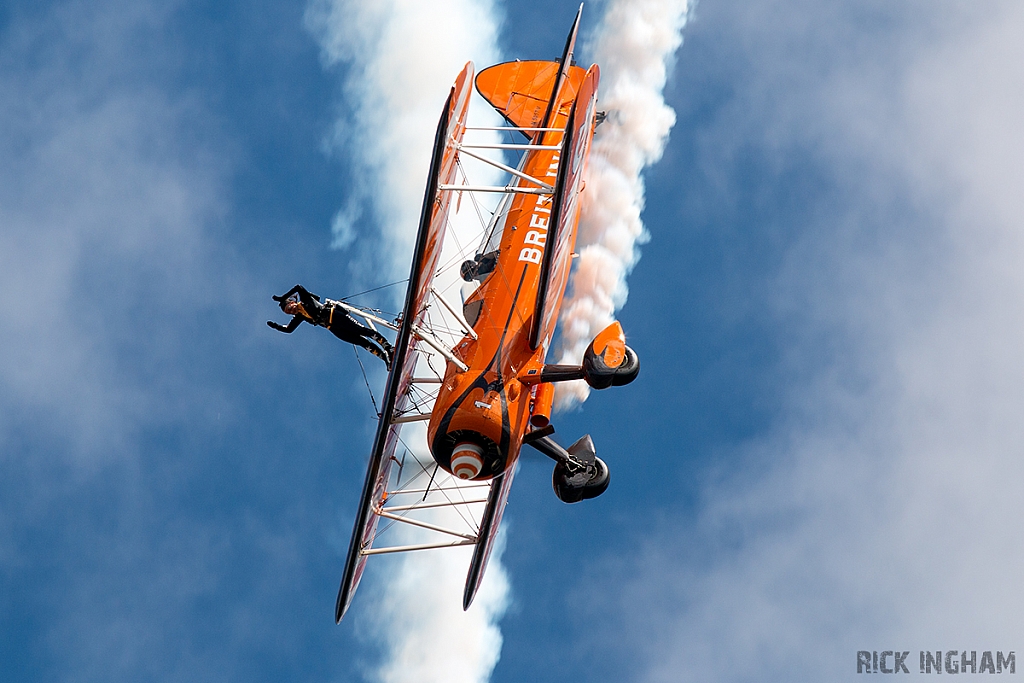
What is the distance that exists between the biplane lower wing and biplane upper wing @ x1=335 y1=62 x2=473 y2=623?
2913mm

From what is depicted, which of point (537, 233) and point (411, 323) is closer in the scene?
point (411, 323)

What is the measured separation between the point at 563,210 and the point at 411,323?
4.63 m

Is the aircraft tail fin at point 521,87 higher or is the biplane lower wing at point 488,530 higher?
the aircraft tail fin at point 521,87

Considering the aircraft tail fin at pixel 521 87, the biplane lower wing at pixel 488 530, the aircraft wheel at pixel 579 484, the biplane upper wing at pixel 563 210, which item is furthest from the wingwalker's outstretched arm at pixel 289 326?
the aircraft tail fin at pixel 521 87

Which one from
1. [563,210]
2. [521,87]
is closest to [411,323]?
[563,210]

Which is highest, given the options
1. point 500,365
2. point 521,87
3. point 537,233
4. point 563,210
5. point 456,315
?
point 521,87

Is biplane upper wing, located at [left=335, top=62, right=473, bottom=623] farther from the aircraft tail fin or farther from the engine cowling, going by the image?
the aircraft tail fin

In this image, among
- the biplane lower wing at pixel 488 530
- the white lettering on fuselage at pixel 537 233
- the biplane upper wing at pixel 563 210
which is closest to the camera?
the biplane upper wing at pixel 563 210

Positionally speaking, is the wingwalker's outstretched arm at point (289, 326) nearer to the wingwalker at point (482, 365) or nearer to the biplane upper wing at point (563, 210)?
the wingwalker at point (482, 365)

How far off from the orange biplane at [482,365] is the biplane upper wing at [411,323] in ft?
0.13

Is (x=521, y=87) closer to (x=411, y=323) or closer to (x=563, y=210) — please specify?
(x=563, y=210)

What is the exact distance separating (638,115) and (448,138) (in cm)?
1714

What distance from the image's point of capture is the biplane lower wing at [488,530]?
33153 millimetres

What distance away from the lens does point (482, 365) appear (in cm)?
3030
